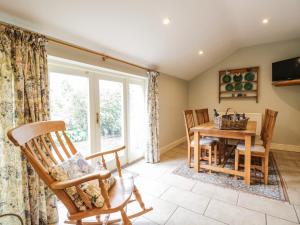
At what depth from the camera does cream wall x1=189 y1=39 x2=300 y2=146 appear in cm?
388

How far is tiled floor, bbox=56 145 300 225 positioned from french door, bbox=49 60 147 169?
2.81 feet

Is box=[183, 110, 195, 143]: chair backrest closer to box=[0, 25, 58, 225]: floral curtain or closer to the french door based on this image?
the french door

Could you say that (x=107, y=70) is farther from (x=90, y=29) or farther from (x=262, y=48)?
(x=262, y=48)

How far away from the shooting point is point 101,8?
5.60ft

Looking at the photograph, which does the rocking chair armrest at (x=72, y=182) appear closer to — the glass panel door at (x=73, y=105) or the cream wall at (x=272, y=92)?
the glass panel door at (x=73, y=105)

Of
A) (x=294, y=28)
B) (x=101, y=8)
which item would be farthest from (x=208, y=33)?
(x=101, y=8)

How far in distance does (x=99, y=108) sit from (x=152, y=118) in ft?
3.64

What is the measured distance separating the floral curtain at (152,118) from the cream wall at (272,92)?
7.99 feet

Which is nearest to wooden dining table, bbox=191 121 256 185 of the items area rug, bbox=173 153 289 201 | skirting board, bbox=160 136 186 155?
area rug, bbox=173 153 289 201

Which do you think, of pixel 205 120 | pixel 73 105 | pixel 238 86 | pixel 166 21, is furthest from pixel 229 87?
pixel 73 105

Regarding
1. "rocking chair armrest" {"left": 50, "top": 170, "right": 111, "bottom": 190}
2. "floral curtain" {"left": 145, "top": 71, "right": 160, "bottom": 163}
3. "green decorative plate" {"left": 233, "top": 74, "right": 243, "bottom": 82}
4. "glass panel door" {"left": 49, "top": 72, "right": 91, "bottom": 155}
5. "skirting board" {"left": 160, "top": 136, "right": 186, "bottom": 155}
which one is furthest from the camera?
"green decorative plate" {"left": 233, "top": 74, "right": 243, "bottom": 82}

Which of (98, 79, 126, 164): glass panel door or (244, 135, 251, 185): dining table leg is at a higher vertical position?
(98, 79, 126, 164): glass panel door

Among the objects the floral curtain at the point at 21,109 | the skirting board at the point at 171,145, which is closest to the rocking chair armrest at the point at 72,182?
the floral curtain at the point at 21,109

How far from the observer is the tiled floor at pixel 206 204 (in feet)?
5.49
